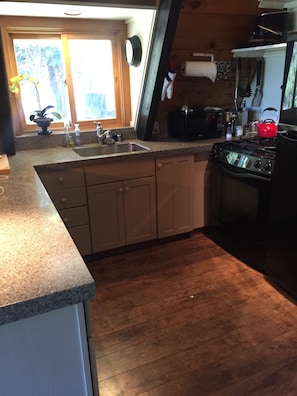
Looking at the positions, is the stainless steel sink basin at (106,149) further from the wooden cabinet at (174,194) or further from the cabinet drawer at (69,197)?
the cabinet drawer at (69,197)

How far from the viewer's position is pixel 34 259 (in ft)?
3.48

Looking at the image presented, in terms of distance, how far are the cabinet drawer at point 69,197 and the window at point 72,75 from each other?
0.83 metres

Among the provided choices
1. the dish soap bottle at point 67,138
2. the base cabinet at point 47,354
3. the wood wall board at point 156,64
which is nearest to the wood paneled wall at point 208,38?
the wood wall board at point 156,64

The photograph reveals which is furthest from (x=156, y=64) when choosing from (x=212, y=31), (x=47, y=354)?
(x=47, y=354)

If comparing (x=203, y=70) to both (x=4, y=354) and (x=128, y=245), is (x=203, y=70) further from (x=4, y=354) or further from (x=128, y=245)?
(x=4, y=354)

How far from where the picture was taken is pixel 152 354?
1823 millimetres

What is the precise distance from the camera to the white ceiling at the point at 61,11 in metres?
2.34

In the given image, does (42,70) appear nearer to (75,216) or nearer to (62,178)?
(62,178)

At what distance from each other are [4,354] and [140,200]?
1979 millimetres

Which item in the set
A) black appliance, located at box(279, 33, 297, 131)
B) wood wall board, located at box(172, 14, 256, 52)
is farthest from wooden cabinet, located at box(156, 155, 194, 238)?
wood wall board, located at box(172, 14, 256, 52)

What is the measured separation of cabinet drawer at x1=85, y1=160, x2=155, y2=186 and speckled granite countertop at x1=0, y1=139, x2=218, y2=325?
0.65m

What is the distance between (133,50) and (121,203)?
4.29 feet

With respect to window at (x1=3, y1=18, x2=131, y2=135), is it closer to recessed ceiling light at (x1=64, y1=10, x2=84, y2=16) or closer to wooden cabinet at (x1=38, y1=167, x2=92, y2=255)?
recessed ceiling light at (x1=64, y1=10, x2=84, y2=16)

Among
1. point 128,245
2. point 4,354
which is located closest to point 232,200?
point 128,245
